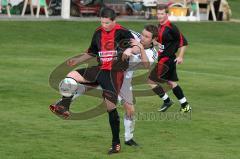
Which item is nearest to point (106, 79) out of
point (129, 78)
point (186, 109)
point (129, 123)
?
point (129, 123)

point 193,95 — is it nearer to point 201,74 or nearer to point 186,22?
point 201,74

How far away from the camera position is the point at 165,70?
14828mm

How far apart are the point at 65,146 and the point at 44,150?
446 millimetres

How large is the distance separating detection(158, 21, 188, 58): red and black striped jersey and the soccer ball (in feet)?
12.3

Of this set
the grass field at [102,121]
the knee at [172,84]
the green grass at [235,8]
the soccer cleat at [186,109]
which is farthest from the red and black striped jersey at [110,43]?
the green grass at [235,8]

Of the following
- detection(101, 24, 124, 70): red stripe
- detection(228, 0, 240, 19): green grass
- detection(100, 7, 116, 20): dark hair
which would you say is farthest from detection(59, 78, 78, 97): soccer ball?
detection(228, 0, 240, 19): green grass

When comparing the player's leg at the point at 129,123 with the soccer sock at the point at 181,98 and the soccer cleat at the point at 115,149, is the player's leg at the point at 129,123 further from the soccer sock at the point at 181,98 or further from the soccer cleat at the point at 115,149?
the soccer sock at the point at 181,98

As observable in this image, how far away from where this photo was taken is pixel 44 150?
418 inches

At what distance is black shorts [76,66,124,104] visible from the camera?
10.7 meters

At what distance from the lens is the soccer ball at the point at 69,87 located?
10883 millimetres

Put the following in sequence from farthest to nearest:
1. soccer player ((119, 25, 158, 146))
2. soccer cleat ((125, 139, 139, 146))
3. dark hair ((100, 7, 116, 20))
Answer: soccer cleat ((125, 139, 139, 146)), soccer player ((119, 25, 158, 146)), dark hair ((100, 7, 116, 20))

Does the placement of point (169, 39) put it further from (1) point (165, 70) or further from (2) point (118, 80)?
(2) point (118, 80)

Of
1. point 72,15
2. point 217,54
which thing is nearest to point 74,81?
point 217,54

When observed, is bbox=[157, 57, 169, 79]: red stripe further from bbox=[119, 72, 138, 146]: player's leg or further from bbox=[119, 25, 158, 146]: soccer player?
bbox=[119, 72, 138, 146]: player's leg
